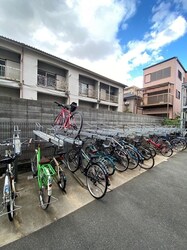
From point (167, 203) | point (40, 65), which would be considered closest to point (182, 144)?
point (167, 203)

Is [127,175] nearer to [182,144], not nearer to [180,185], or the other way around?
[180,185]

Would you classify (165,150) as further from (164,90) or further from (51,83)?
(164,90)

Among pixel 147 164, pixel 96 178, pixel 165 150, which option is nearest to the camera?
pixel 96 178

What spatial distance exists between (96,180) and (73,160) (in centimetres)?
130

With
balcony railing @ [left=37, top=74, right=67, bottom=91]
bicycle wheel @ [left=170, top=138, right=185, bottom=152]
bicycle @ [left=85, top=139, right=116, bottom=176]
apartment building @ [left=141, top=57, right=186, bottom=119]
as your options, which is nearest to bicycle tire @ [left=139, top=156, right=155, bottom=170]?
bicycle @ [left=85, top=139, right=116, bottom=176]

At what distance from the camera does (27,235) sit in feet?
6.11

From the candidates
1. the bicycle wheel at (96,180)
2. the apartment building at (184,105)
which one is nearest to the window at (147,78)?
the apartment building at (184,105)

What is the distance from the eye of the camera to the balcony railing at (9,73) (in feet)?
30.5

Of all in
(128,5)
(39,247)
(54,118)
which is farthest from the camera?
(128,5)

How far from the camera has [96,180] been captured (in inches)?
115

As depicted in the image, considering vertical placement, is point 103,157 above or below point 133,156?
above

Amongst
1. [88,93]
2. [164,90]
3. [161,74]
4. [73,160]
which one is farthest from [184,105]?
[73,160]

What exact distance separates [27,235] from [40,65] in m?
11.5

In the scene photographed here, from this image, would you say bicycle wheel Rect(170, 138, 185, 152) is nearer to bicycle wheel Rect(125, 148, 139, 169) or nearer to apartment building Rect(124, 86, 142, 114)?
bicycle wheel Rect(125, 148, 139, 169)
